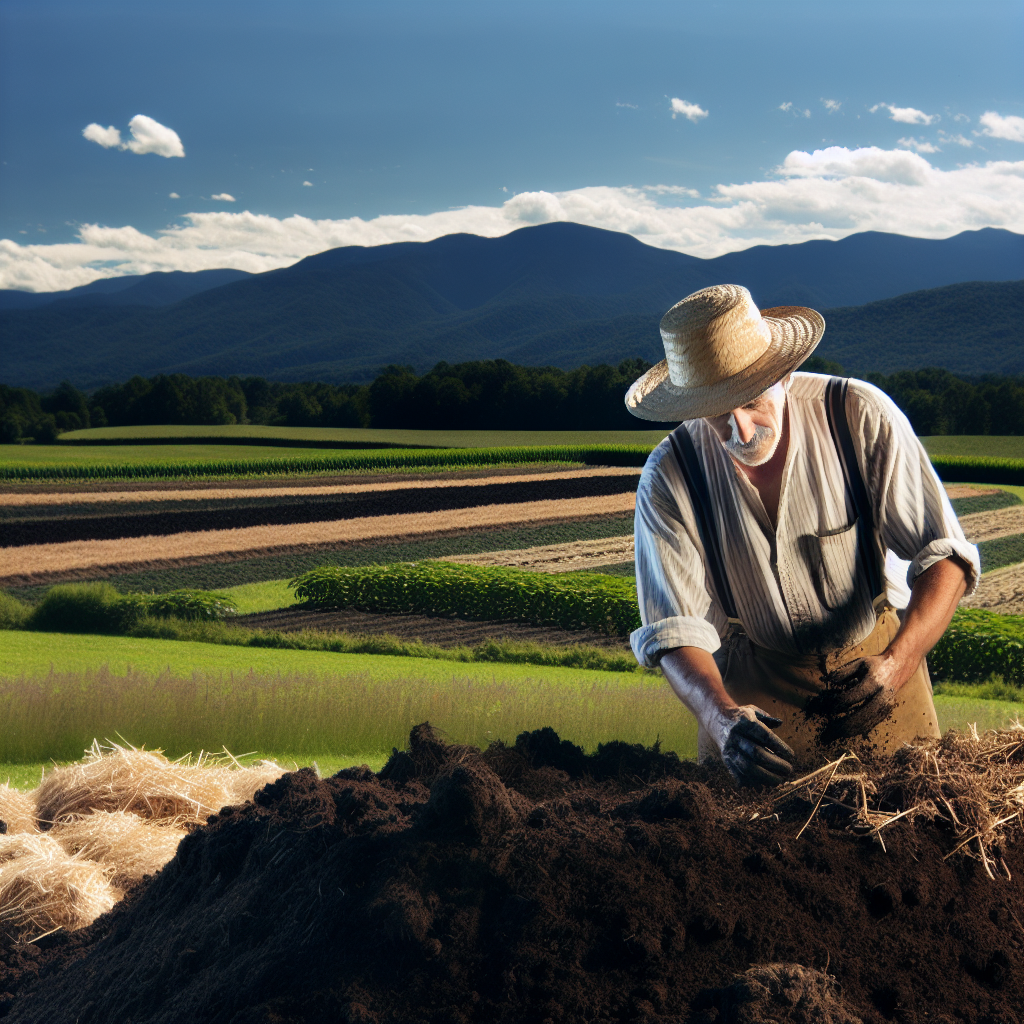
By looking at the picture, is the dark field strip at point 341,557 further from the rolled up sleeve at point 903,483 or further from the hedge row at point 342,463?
the hedge row at point 342,463

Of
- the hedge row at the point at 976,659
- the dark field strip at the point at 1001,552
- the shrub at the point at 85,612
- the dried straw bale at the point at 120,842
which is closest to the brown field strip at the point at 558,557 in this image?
the shrub at the point at 85,612

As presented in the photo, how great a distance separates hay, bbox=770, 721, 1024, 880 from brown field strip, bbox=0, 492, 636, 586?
47.0 feet

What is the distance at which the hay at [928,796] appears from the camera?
233 cm

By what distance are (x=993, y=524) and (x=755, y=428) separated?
803 inches

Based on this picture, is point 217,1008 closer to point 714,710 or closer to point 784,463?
point 714,710

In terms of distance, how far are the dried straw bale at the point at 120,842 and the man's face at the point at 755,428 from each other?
2697mm

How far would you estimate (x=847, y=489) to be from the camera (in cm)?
278

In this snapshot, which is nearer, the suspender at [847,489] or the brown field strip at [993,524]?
the suspender at [847,489]

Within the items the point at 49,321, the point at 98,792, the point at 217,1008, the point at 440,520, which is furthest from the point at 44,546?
the point at 49,321

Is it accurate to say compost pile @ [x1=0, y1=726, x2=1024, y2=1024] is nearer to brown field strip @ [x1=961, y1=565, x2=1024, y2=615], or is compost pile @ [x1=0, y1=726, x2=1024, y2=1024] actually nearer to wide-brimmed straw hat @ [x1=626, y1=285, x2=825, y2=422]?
wide-brimmed straw hat @ [x1=626, y1=285, x2=825, y2=422]

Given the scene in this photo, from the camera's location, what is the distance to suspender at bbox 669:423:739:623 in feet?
9.34

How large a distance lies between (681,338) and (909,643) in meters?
1.08

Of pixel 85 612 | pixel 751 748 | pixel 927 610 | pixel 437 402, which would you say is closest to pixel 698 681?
pixel 751 748

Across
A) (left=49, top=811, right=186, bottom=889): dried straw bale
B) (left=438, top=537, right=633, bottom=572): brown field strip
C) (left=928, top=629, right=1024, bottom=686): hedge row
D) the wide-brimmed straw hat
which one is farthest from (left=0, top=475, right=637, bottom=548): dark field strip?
the wide-brimmed straw hat
